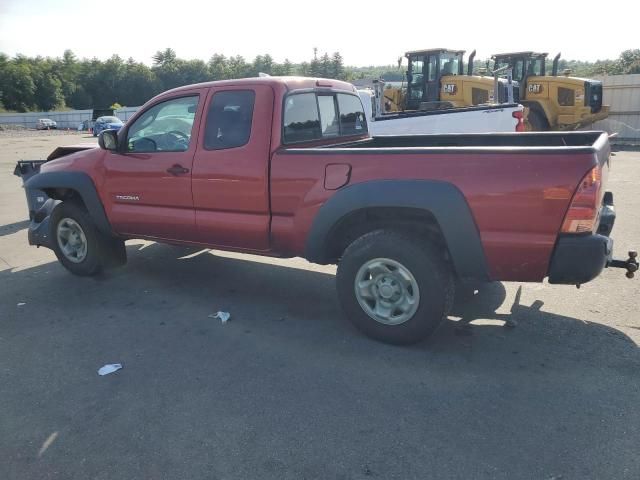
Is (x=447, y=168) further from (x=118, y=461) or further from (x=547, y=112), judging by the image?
(x=547, y=112)

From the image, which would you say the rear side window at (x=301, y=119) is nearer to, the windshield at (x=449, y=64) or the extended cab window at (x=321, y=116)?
the extended cab window at (x=321, y=116)

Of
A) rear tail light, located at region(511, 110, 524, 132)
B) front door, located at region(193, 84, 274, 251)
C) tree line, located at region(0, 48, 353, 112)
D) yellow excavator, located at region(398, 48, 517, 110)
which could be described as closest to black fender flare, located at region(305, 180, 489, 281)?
front door, located at region(193, 84, 274, 251)

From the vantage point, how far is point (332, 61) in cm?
10512

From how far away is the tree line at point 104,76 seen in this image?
78.4 metres

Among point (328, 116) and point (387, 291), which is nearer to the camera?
point (387, 291)

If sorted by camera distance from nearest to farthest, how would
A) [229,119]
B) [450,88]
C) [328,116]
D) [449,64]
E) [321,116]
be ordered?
[229,119]
[321,116]
[328,116]
[450,88]
[449,64]

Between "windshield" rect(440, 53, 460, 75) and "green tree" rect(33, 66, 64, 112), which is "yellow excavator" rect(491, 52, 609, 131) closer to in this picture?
"windshield" rect(440, 53, 460, 75)

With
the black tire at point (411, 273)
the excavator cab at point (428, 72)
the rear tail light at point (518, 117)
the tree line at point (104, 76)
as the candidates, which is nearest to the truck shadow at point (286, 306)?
the black tire at point (411, 273)

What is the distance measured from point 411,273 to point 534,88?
16456mm

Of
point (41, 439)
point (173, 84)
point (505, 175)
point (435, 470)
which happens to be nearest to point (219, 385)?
point (41, 439)

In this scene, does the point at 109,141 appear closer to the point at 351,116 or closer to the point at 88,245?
the point at 88,245

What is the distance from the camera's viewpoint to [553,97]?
57.7ft

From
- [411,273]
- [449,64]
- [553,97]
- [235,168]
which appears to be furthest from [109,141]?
[553,97]

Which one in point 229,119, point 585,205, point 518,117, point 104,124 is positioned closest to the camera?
point 585,205
